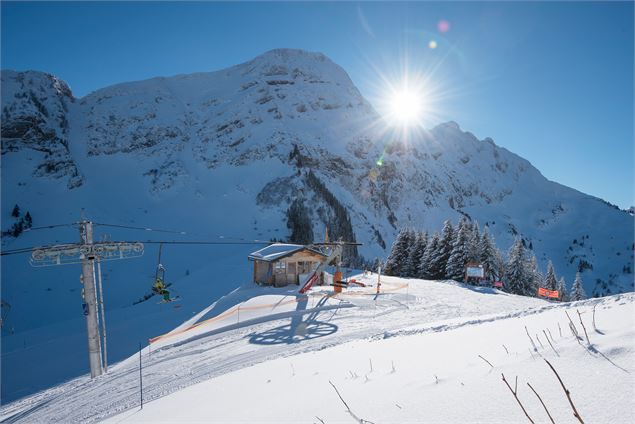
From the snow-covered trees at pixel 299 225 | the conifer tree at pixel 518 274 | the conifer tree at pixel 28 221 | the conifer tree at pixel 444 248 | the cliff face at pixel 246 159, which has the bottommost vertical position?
the conifer tree at pixel 518 274

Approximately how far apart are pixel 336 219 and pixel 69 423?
5732 cm

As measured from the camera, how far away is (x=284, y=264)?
24.4 m

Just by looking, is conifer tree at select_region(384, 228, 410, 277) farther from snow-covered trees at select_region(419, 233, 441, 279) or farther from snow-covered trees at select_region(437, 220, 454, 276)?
snow-covered trees at select_region(437, 220, 454, 276)

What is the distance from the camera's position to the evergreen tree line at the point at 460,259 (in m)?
30.6

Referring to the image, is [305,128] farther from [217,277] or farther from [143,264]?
[217,277]

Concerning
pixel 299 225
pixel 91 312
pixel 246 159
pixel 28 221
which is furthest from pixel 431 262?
pixel 28 221

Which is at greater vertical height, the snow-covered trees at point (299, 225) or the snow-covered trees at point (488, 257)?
the snow-covered trees at point (299, 225)

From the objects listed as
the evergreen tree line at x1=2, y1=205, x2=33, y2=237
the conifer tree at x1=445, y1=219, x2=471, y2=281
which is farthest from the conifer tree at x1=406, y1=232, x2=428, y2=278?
the evergreen tree line at x1=2, y1=205, x2=33, y2=237

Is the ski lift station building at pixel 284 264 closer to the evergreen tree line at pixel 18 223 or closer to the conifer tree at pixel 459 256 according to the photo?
the conifer tree at pixel 459 256

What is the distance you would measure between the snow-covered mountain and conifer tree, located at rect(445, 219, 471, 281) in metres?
21.0

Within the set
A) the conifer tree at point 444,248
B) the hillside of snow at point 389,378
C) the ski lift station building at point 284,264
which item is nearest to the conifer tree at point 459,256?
the conifer tree at point 444,248

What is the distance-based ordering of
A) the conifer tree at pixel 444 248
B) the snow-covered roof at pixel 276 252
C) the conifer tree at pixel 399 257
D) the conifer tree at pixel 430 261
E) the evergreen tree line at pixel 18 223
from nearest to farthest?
the snow-covered roof at pixel 276 252 → the conifer tree at pixel 444 248 → the conifer tree at pixel 430 261 → the conifer tree at pixel 399 257 → the evergreen tree line at pixel 18 223

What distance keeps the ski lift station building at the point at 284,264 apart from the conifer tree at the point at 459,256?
1391 cm

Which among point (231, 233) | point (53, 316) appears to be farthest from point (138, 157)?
point (53, 316)
